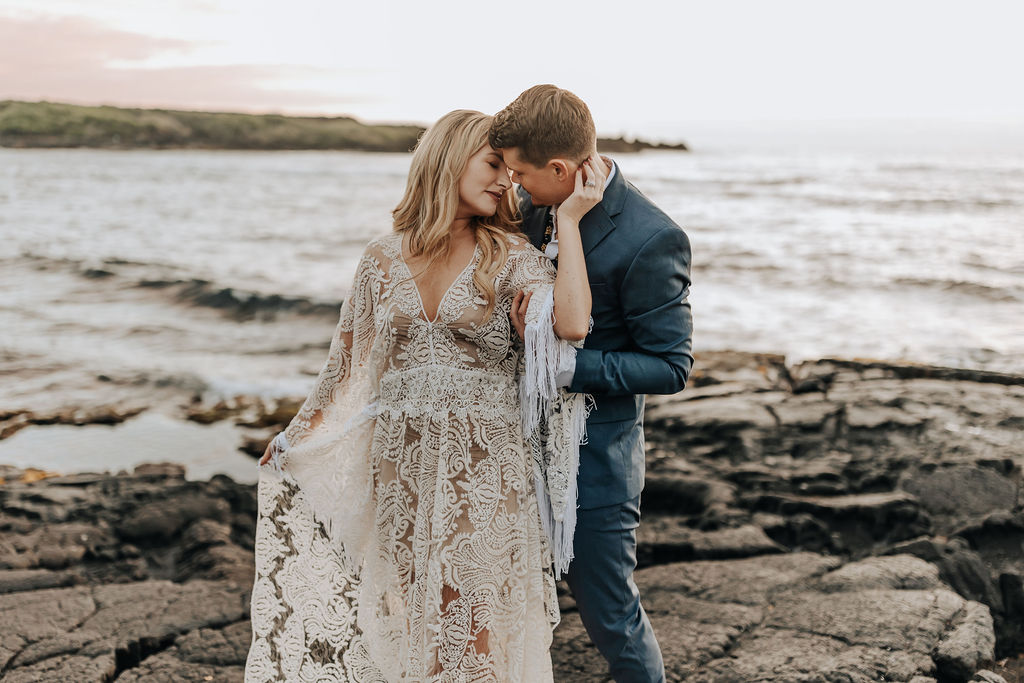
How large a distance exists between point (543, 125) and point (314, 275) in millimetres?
15830

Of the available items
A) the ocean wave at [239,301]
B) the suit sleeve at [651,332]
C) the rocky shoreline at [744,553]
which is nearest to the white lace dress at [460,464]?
the suit sleeve at [651,332]

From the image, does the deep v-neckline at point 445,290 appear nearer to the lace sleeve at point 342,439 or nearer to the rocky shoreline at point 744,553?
the lace sleeve at point 342,439

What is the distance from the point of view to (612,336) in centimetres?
265

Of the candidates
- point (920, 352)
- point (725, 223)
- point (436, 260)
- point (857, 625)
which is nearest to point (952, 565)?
point (857, 625)

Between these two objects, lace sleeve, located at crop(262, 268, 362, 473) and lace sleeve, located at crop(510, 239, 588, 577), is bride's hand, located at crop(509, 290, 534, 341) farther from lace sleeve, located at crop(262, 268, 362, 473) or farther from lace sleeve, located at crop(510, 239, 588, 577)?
lace sleeve, located at crop(262, 268, 362, 473)

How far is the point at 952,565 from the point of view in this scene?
4.36 meters

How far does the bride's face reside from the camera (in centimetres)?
253

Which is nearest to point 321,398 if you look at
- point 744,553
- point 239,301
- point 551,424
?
point 551,424

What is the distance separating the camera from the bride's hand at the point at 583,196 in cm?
250

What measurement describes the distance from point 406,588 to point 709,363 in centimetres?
711

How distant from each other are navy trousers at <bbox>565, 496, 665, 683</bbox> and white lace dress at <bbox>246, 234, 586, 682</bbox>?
2.9 inches

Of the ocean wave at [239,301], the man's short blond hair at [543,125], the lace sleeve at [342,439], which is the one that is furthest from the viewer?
the ocean wave at [239,301]

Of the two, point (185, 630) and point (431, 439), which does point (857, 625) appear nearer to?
point (431, 439)

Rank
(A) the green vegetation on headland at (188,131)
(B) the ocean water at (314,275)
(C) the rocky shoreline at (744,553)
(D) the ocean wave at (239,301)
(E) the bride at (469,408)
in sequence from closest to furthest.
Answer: (E) the bride at (469,408) → (C) the rocky shoreline at (744,553) → (B) the ocean water at (314,275) → (D) the ocean wave at (239,301) → (A) the green vegetation on headland at (188,131)
